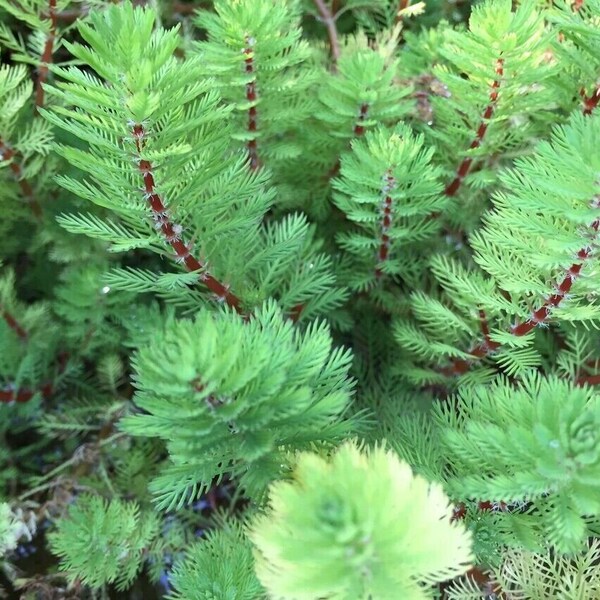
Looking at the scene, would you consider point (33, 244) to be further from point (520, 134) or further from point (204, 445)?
point (520, 134)

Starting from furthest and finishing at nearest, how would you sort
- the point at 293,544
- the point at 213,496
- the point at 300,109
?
1. the point at 213,496
2. the point at 300,109
3. the point at 293,544

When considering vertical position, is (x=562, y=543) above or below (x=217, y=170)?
below

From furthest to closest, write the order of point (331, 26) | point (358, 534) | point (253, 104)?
point (331, 26), point (253, 104), point (358, 534)

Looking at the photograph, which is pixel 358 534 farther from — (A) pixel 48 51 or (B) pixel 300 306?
(A) pixel 48 51

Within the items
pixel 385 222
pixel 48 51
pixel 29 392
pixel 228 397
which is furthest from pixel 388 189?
pixel 29 392

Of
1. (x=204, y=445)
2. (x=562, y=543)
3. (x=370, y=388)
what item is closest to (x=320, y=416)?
(x=204, y=445)

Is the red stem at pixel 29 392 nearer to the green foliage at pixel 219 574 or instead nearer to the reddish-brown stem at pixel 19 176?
the reddish-brown stem at pixel 19 176

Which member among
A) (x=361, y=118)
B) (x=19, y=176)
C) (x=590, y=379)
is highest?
(x=361, y=118)

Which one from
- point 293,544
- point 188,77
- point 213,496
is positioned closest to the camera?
point 293,544
